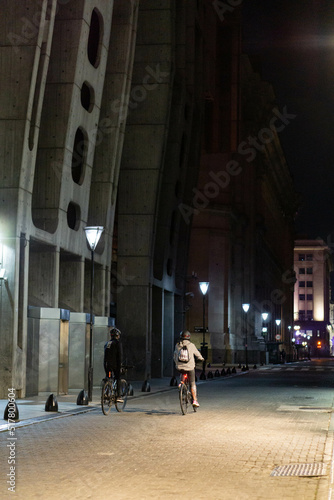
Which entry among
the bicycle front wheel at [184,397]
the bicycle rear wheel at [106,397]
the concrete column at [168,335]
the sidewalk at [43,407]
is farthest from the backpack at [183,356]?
the concrete column at [168,335]

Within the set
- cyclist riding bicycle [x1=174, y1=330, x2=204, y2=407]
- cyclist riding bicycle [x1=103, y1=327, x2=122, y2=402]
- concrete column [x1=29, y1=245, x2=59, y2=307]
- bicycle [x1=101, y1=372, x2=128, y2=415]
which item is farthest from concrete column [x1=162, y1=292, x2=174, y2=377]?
cyclist riding bicycle [x1=103, y1=327, x2=122, y2=402]

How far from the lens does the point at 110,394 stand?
20.0 meters

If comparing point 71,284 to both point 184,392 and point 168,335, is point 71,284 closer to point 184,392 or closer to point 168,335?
point 184,392

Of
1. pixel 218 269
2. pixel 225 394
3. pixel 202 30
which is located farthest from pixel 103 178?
pixel 218 269

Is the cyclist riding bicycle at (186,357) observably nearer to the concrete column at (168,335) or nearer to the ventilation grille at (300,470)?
the ventilation grille at (300,470)

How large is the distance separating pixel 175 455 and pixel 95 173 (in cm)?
2216

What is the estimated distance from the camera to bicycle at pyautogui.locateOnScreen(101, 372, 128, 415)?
771 inches

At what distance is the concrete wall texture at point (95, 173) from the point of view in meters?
25.1

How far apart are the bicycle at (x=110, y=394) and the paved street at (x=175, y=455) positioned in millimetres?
417

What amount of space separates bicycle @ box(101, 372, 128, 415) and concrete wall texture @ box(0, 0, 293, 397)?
4.96 meters

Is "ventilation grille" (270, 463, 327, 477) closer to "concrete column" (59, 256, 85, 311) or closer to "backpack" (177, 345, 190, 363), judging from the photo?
"backpack" (177, 345, 190, 363)

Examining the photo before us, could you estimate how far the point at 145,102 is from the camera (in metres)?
38.7

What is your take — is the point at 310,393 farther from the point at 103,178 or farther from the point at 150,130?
the point at 150,130

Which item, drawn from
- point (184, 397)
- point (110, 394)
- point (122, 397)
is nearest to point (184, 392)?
point (184, 397)
